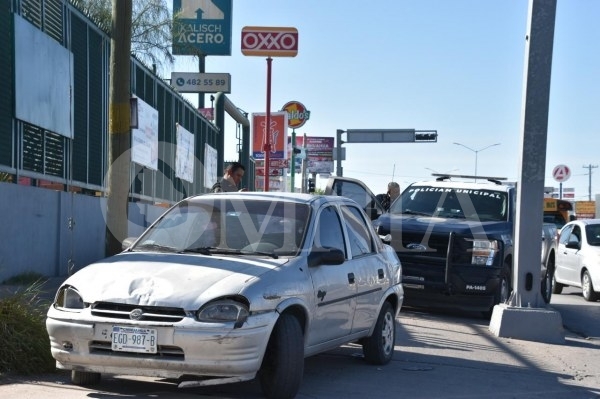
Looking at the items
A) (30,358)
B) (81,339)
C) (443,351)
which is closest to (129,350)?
(81,339)

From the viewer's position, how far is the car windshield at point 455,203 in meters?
14.6

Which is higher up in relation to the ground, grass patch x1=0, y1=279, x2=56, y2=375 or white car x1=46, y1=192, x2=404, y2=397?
white car x1=46, y1=192, x2=404, y2=397

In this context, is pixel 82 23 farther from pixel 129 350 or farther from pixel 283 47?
pixel 129 350

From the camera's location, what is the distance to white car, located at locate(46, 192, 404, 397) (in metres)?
6.30

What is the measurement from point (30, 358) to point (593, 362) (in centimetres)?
623

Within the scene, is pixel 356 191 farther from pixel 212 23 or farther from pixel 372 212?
pixel 212 23

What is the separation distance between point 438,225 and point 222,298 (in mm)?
7757

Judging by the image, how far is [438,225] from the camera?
44.9 ft

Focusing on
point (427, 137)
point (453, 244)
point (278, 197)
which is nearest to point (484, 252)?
point (453, 244)

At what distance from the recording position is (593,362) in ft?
33.3

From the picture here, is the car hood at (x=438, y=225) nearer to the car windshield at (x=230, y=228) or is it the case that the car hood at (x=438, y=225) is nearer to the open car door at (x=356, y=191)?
the open car door at (x=356, y=191)

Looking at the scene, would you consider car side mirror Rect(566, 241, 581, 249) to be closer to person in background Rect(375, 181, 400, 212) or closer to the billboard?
person in background Rect(375, 181, 400, 212)

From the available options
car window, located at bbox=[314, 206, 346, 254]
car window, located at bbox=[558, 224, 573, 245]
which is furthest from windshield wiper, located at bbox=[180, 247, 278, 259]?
car window, located at bbox=[558, 224, 573, 245]

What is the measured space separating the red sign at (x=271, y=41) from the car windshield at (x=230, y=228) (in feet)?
24.2
